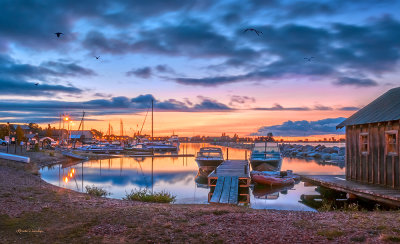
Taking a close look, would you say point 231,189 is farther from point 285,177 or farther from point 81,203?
point 81,203

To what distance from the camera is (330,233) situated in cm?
860

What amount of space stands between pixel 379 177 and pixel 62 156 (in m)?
48.2

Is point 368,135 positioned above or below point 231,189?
above

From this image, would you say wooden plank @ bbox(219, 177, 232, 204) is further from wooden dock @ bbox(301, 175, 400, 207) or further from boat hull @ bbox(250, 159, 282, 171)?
boat hull @ bbox(250, 159, 282, 171)

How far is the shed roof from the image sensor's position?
16672 millimetres

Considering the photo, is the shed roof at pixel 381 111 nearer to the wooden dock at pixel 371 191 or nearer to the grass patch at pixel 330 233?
the wooden dock at pixel 371 191

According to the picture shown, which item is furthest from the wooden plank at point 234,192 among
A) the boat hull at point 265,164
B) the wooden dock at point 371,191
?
the boat hull at point 265,164

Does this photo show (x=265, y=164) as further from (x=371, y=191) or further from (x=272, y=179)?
(x=371, y=191)

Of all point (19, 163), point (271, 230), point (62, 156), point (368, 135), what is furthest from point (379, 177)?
point (62, 156)

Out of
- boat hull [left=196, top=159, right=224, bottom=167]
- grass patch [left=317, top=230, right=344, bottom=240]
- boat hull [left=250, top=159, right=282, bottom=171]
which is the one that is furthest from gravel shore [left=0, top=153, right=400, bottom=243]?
boat hull [left=196, top=159, right=224, bottom=167]

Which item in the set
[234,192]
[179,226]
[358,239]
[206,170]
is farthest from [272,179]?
[358,239]

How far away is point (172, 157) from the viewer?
209 feet

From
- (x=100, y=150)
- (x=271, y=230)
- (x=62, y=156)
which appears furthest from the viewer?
(x=100, y=150)

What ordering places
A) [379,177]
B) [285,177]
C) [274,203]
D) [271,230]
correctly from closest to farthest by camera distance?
[271,230]
[379,177]
[274,203]
[285,177]
